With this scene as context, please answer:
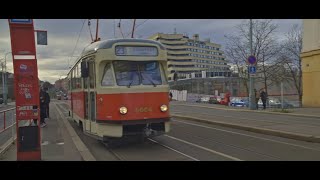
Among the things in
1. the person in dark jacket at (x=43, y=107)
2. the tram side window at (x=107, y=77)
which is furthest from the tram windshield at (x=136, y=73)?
the person in dark jacket at (x=43, y=107)

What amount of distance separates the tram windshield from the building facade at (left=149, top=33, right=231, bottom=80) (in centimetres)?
10145

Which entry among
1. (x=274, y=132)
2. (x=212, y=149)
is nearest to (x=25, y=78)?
(x=212, y=149)

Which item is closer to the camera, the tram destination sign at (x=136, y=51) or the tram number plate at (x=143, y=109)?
the tram number plate at (x=143, y=109)

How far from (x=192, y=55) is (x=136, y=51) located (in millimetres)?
136642

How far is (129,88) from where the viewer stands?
1080 centimetres

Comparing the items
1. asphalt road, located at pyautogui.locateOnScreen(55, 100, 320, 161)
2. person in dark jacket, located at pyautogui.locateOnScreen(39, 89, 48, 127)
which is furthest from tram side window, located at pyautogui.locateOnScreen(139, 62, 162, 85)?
person in dark jacket, located at pyautogui.locateOnScreen(39, 89, 48, 127)

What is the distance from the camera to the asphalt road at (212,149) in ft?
31.3

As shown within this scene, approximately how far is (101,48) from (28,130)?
3.22 meters

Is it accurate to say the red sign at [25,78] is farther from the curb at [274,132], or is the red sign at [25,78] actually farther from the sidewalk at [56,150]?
the curb at [274,132]

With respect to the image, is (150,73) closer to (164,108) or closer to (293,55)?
(164,108)

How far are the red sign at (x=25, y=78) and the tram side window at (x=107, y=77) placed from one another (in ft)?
7.57

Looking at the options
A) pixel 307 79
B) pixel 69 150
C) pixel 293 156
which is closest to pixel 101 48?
pixel 69 150

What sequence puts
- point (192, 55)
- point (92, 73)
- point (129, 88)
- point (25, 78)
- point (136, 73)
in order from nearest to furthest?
point (25, 78) < point (129, 88) < point (136, 73) < point (92, 73) < point (192, 55)
